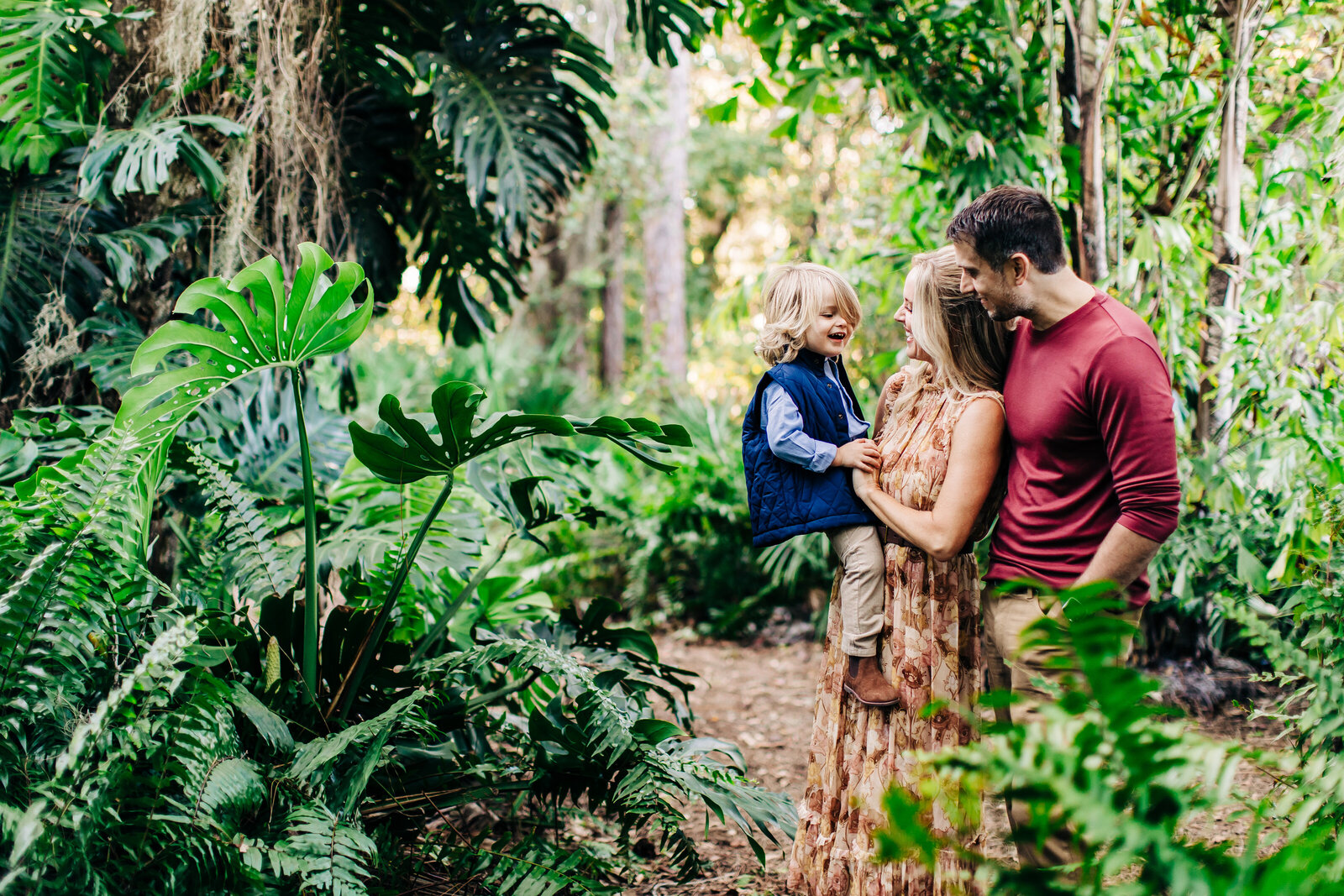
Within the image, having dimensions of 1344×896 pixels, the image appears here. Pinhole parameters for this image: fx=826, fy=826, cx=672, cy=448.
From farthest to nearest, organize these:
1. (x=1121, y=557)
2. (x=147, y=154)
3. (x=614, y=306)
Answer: (x=614, y=306) → (x=147, y=154) → (x=1121, y=557)

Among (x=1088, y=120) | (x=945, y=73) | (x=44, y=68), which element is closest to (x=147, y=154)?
(x=44, y=68)

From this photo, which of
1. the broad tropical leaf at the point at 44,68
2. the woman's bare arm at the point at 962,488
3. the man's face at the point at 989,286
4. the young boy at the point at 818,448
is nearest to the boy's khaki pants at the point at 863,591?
the young boy at the point at 818,448

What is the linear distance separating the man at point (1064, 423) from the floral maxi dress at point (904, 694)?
0.40ft

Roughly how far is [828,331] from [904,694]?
90cm

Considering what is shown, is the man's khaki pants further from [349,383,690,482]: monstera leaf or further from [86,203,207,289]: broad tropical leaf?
[86,203,207,289]: broad tropical leaf

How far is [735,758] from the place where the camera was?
2.34 meters

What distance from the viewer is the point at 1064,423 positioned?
1791mm

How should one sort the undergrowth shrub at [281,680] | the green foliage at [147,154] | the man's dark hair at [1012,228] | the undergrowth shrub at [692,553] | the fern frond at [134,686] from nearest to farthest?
the fern frond at [134,686], the undergrowth shrub at [281,680], the man's dark hair at [1012,228], the green foliage at [147,154], the undergrowth shrub at [692,553]

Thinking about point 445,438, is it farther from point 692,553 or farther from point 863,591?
point 692,553

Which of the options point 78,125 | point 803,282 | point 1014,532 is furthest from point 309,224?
point 1014,532

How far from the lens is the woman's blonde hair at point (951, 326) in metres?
1.93

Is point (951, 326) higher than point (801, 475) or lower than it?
higher

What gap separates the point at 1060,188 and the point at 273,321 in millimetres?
2809

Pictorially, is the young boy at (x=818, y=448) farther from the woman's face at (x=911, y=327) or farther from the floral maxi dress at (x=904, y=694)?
the woman's face at (x=911, y=327)
